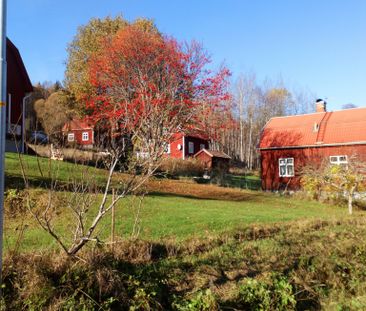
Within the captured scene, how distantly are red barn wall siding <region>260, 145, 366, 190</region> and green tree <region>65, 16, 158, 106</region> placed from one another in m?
13.8

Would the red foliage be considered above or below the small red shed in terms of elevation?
above

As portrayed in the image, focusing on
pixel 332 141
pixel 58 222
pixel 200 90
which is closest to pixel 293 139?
pixel 332 141

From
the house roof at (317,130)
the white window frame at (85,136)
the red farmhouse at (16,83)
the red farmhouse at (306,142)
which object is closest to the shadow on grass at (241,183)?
the red farmhouse at (306,142)

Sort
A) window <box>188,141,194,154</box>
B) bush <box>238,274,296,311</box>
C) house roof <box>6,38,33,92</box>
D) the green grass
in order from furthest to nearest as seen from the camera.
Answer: window <box>188,141,194,154</box>
house roof <box>6,38,33,92</box>
the green grass
bush <box>238,274,296,311</box>

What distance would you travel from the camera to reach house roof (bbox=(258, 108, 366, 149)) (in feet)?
81.6

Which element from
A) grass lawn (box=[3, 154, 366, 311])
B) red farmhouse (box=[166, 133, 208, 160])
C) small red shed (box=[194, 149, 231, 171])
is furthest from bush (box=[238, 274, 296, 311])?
red farmhouse (box=[166, 133, 208, 160])

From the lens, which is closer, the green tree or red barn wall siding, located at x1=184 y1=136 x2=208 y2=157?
the green tree

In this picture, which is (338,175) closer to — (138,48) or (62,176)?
(62,176)

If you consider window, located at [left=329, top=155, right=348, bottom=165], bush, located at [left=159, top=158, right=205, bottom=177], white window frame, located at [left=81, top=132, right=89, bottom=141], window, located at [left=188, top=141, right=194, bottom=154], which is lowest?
bush, located at [left=159, top=158, right=205, bottom=177]

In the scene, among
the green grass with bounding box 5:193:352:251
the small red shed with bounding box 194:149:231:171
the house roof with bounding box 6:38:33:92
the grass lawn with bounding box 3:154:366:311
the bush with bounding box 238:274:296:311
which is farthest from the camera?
the small red shed with bounding box 194:149:231:171

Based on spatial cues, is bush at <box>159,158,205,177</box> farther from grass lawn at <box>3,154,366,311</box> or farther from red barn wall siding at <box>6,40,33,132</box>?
grass lawn at <box>3,154,366,311</box>

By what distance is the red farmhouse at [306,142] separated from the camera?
24797mm

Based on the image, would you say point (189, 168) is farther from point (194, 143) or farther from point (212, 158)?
point (194, 143)

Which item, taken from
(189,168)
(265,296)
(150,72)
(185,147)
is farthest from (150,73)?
(265,296)
